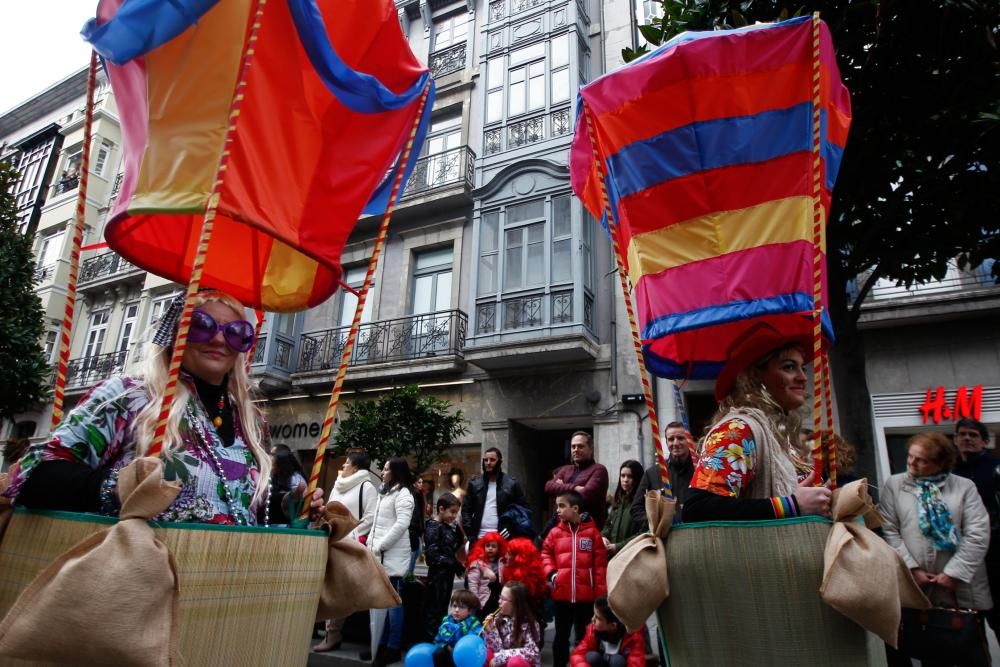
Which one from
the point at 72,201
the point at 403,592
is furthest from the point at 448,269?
the point at 72,201

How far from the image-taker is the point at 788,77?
2.66 meters

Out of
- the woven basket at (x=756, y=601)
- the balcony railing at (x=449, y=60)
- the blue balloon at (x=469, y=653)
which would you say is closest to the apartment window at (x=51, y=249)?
the balcony railing at (x=449, y=60)

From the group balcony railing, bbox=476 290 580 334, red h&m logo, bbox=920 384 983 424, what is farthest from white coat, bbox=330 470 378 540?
red h&m logo, bbox=920 384 983 424

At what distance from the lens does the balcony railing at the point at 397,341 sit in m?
14.1

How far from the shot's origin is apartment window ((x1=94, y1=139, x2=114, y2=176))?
77.1 feet

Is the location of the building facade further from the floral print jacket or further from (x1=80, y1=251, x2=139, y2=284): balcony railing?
(x1=80, y1=251, x2=139, y2=284): balcony railing

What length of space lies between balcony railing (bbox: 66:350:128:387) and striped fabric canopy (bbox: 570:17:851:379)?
70.5ft

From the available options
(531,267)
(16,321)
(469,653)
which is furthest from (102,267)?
(469,653)

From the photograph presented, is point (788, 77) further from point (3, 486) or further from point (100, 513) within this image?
point (3, 486)

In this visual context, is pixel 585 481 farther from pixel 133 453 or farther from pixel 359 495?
pixel 133 453

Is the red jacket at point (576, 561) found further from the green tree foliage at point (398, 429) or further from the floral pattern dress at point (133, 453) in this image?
the green tree foliage at point (398, 429)

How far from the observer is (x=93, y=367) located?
20.8m

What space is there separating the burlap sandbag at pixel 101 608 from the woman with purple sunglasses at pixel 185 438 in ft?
1.20

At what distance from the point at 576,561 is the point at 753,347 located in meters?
3.97
